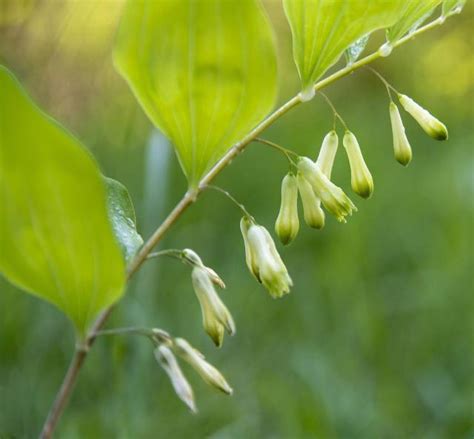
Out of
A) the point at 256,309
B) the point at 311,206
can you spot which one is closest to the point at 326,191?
the point at 311,206

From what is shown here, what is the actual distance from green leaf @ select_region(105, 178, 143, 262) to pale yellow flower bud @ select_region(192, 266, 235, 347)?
0.11 metres

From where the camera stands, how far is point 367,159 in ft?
15.1

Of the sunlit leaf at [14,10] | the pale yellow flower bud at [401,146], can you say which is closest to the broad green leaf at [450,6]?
the pale yellow flower bud at [401,146]

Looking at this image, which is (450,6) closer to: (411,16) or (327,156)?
(411,16)

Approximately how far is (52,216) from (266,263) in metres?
0.29

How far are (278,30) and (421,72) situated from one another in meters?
1.42

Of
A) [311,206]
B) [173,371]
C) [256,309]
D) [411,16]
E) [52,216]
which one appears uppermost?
[411,16]

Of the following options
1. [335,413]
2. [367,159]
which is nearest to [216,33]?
[335,413]

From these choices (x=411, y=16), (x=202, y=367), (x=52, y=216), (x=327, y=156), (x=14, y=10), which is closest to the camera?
(x=52, y=216)

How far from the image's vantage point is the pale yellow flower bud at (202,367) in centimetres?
97

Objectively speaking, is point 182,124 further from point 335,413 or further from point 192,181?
point 335,413

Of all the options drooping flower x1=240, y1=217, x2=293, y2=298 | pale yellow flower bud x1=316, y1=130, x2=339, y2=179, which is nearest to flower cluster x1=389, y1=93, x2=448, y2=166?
pale yellow flower bud x1=316, y1=130, x2=339, y2=179

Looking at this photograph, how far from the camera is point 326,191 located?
1064mm

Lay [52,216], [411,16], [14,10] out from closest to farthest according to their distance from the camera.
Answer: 1. [52,216]
2. [411,16]
3. [14,10]
